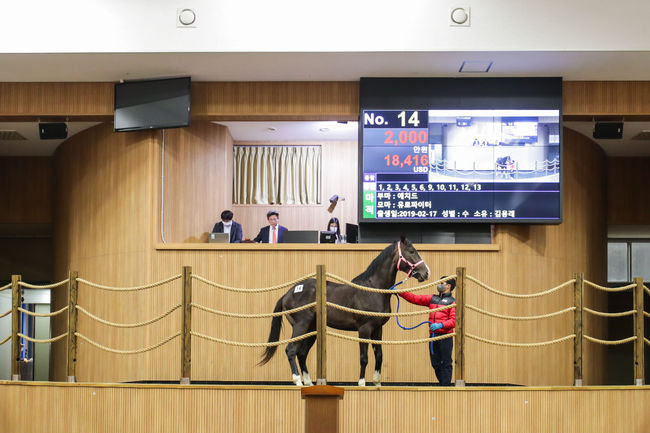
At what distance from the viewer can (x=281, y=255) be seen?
8.69 metres

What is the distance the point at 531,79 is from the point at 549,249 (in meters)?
1.90

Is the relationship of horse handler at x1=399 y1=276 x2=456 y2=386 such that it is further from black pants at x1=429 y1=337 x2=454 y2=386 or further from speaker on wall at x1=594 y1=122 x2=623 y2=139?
speaker on wall at x1=594 y1=122 x2=623 y2=139

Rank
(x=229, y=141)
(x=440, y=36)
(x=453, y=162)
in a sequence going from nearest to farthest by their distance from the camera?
(x=440, y=36)
(x=453, y=162)
(x=229, y=141)

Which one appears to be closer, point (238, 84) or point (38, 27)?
point (38, 27)

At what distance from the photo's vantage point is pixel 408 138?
8.55 meters

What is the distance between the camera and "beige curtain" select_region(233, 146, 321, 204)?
40.2ft

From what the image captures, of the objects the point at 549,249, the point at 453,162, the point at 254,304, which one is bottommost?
the point at 254,304

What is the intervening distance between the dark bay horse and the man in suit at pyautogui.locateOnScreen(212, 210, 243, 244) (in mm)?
2658

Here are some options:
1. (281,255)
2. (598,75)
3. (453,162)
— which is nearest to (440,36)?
(453,162)

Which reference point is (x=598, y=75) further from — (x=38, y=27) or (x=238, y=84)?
(x=38, y=27)

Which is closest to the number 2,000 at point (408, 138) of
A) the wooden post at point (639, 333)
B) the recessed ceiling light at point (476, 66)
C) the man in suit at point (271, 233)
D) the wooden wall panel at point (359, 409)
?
the recessed ceiling light at point (476, 66)

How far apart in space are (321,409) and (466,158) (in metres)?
4.46

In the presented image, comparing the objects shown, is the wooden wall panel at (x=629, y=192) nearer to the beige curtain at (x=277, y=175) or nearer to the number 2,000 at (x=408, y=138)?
the beige curtain at (x=277, y=175)

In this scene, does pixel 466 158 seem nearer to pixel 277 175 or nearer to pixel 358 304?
pixel 358 304
